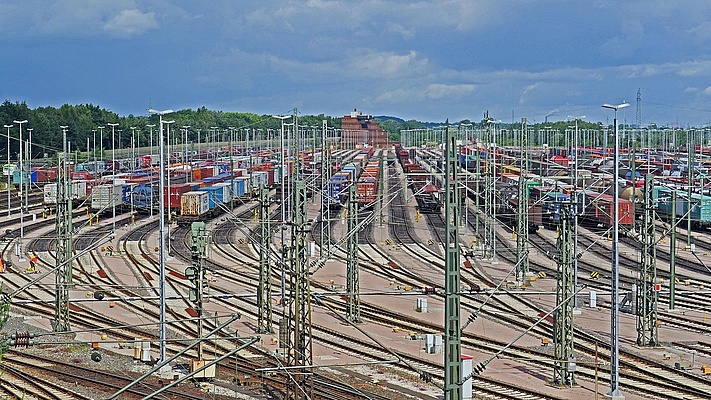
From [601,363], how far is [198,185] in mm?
44904

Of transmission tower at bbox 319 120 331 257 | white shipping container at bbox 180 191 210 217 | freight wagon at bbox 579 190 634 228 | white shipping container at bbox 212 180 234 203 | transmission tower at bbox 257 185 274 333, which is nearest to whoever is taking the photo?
transmission tower at bbox 257 185 274 333

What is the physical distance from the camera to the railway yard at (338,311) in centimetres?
2347

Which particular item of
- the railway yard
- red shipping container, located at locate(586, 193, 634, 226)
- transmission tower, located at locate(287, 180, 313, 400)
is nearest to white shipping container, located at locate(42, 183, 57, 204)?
the railway yard

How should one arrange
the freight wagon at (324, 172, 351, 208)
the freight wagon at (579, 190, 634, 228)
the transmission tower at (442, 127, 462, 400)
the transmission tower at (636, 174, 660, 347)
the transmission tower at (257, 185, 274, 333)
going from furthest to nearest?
the freight wagon at (324, 172, 351, 208)
the freight wagon at (579, 190, 634, 228)
the transmission tower at (257, 185, 274, 333)
the transmission tower at (636, 174, 660, 347)
the transmission tower at (442, 127, 462, 400)

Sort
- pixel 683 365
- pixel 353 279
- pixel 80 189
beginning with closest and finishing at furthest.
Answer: pixel 683 365 < pixel 353 279 < pixel 80 189

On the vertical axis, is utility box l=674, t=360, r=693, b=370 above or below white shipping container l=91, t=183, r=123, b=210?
below

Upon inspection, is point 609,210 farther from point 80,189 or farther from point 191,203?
point 80,189

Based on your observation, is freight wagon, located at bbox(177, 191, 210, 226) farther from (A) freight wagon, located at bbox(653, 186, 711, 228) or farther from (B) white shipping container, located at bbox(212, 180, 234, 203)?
(A) freight wagon, located at bbox(653, 186, 711, 228)

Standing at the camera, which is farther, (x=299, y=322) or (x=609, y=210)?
(x=609, y=210)

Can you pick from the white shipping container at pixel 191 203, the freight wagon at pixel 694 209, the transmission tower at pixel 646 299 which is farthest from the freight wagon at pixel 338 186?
the transmission tower at pixel 646 299

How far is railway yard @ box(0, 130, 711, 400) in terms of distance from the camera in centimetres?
2347

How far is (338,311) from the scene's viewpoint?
34.7 metres

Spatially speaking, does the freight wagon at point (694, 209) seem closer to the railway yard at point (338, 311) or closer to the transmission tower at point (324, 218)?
the railway yard at point (338, 311)

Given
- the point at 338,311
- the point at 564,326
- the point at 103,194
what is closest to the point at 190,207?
the point at 103,194
